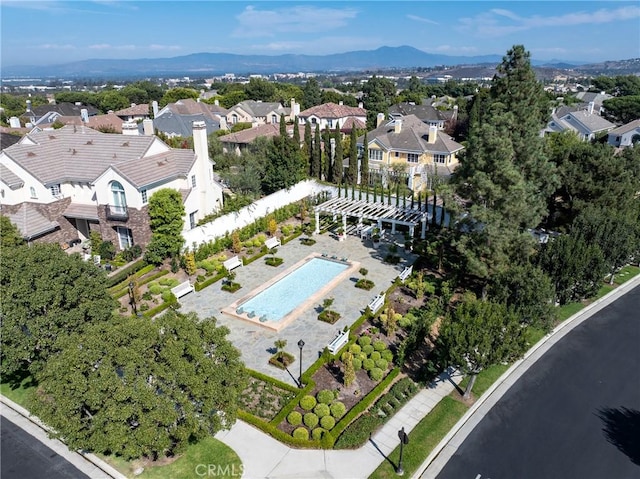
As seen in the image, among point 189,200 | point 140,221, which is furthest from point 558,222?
point 140,221

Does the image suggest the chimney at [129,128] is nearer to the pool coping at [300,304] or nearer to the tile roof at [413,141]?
→ the pool coping at [300,304]

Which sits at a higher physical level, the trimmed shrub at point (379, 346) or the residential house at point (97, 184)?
the residential house at point (97, 184)

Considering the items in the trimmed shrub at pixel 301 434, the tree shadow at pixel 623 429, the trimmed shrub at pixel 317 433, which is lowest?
the tree shadow at pixel 623 429

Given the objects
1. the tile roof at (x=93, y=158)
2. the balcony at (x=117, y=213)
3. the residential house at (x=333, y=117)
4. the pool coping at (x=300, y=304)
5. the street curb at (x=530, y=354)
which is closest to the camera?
the street curb at (x=530, y=354)

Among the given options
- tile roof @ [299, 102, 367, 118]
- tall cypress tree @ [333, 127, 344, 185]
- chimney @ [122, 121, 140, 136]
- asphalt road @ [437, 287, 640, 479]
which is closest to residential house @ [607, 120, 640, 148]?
tile roof @ [299, 102, 367, 118]

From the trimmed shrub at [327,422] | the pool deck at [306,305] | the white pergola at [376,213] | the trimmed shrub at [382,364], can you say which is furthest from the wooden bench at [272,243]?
the trimmed shrub at [327,422]

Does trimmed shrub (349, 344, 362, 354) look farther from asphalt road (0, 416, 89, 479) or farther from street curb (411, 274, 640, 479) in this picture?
asphalt road (0, 416, 89, 479)

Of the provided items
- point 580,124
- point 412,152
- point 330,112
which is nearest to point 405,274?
point 412,152

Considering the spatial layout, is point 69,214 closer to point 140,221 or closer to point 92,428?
point 140,221
